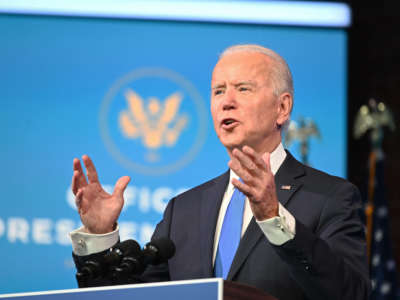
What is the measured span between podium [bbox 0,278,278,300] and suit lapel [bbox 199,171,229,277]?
59 cm

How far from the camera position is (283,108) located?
8.46 feet

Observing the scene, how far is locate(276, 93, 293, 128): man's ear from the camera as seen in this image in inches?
101

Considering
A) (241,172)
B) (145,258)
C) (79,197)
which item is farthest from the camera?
(79,197)

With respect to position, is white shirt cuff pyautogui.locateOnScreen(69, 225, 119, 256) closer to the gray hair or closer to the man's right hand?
the man's right hand

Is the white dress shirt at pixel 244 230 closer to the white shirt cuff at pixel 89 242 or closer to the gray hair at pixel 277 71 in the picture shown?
the white shirt cuff at pixel 89 242

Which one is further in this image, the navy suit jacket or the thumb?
the thumb

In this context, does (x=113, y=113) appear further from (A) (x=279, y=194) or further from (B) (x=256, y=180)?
(B) (x=256, y=180)

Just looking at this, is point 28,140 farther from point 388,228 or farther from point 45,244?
point 388,228

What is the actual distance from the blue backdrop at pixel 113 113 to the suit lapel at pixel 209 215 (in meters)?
2.75

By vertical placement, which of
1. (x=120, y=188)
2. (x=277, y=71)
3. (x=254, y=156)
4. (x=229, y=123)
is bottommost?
(x=120, y=188)

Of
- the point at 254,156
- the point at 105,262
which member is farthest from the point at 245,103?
the point at 105,262

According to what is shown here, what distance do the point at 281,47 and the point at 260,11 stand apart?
0.36 metres

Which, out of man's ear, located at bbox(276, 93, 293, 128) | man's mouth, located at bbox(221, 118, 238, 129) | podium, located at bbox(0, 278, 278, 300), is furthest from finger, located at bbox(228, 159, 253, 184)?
man's ear, located at bbox(276, 93, 293, 128)

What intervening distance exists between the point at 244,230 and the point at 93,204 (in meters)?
0.54
